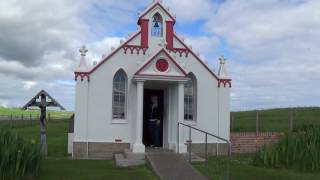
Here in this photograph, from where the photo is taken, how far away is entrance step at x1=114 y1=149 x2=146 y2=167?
63.7ft

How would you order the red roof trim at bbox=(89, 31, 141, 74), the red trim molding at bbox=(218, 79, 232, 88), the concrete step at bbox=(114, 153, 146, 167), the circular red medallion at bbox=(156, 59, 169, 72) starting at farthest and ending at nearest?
the red trim molding at bbox=(218, 79, 232, 88)
the red roof trim at bbox=(89, 31, 141, 74)
the circular red medallion at bbox=(156, 59, 169, 72)
the concrete step at bbox=(114, 153, 146, 167)

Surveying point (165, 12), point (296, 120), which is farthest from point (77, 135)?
point (296, 120)

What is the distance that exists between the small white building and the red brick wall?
2.81ft

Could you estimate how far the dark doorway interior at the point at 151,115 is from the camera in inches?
884

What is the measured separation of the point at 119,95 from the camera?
2231 cm

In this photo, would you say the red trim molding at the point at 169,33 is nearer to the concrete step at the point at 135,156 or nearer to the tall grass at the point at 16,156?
the concrete step at the point at 135,156

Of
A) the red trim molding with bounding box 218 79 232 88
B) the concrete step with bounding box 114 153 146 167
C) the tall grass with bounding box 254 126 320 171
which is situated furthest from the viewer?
the red trim molding with bounding box 218 79 232 88

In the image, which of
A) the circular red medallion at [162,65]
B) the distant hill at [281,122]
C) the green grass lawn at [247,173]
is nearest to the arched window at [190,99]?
the circular red medallion at [162,65]

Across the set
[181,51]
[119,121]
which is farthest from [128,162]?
[181,51]

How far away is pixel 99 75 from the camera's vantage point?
2203 centimetres

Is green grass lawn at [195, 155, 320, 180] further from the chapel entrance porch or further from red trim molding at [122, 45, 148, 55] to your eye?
red trim molding at [122, 45, 148, 55]

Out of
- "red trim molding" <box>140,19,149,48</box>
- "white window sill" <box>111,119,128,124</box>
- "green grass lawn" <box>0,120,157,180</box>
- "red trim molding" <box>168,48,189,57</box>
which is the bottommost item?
"green grass lawn" <box>0,120,157,180</box>

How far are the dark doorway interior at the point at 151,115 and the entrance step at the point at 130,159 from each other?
2119mm

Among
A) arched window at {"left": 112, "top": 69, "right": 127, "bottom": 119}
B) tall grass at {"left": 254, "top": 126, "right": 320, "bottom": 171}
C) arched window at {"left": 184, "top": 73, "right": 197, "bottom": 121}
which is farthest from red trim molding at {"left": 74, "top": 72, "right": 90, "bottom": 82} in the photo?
tall grass at {"left": 254, "top": 126, "right": 320, "bottom": 171}
